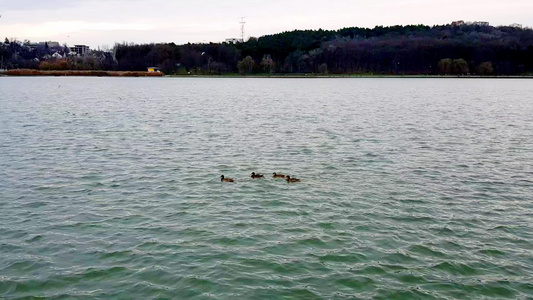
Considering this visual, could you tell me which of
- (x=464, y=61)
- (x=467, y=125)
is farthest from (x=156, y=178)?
(x=464, y=61)

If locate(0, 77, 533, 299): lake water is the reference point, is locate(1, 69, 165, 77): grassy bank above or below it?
above

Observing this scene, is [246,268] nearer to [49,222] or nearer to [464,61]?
[49,222]

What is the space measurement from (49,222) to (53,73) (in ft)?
630

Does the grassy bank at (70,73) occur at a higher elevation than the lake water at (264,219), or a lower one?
higher

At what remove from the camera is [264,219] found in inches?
551

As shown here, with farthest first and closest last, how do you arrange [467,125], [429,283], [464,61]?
1. [464,61]
2. [467,125]
3. [429,283]

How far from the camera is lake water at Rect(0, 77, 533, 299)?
1004cm

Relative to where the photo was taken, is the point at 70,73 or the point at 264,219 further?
the point at 70,73

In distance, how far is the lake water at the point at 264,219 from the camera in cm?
1004

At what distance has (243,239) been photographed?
40.6 ft

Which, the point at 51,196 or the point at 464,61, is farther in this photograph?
the point at 464,61

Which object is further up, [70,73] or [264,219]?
[70,73]

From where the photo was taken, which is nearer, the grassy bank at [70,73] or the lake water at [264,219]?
the lake water at [264,219]

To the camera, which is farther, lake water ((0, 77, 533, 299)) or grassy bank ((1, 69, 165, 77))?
grassy bank ((1, 69, 165, 77))
